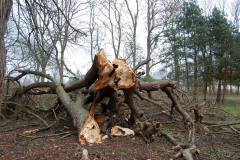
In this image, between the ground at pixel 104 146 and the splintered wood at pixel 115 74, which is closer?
the ground at pixel 104 146

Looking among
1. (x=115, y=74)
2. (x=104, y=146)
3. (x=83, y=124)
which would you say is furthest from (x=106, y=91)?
(x=104, y=146)

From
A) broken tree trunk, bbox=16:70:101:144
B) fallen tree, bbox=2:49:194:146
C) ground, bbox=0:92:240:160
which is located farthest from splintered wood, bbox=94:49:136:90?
ground, bbox=0:92:240:160

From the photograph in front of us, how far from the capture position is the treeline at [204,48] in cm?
1331

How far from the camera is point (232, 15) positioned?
1495cm

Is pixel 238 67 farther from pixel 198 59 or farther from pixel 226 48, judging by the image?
pixel 198 59

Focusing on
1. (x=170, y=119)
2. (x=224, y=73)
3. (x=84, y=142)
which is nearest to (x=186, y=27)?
(x=224, y=73)

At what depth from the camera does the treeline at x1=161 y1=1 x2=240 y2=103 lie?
43.7 ft

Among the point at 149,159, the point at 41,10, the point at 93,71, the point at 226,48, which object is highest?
the point at 226,48

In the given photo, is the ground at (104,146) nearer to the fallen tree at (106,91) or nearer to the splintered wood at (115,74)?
the fallen tree at (106,91)

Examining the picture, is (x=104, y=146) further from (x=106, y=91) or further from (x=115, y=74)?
(x=115, y=74)

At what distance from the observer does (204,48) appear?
14633 millimetres

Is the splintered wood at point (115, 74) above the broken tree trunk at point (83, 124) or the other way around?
above

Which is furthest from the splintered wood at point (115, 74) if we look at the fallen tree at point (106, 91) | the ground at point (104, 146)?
the ground at point (104, 146)

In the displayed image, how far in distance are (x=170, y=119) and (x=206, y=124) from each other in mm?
911
